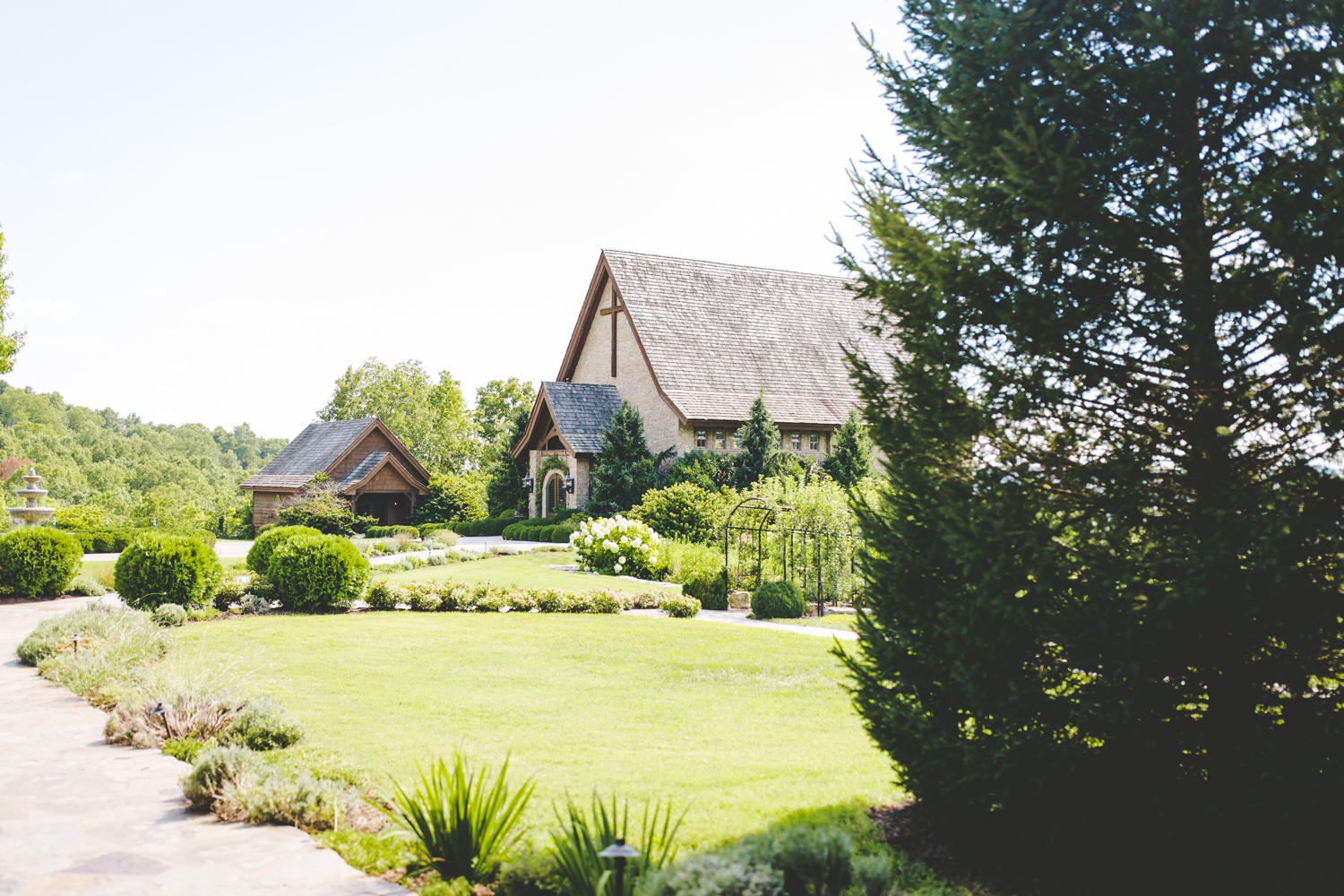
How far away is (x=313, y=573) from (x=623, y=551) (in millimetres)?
7741

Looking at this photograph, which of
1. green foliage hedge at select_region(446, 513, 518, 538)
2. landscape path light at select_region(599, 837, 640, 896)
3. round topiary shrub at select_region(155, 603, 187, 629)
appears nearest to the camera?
landscape path light at select_region(599, 837, 640, 896)

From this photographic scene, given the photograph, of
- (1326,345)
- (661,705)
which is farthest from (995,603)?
(661,705)

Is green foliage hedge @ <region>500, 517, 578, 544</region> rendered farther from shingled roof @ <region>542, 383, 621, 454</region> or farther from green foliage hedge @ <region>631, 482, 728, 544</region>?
green foliage hedge @ <region>631, 482, 728, 544</region>

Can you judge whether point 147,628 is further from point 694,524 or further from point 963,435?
point 694,524

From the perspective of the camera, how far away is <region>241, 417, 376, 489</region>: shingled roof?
143 ft

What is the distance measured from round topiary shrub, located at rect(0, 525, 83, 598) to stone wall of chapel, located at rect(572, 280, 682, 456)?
1920cm

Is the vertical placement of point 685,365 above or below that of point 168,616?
above

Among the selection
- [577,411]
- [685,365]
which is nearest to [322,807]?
[685,365]

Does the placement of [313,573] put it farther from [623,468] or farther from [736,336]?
[736,336]

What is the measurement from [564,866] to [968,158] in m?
4.09

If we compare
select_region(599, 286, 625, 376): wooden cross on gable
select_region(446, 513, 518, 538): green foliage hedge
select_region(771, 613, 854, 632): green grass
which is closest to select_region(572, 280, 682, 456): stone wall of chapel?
select_region(599, 286, 625, 376): wooden cross on gable

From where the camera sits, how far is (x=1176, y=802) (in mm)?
4316

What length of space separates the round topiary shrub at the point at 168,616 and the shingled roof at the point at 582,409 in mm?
21349

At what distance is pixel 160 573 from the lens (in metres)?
15.2
